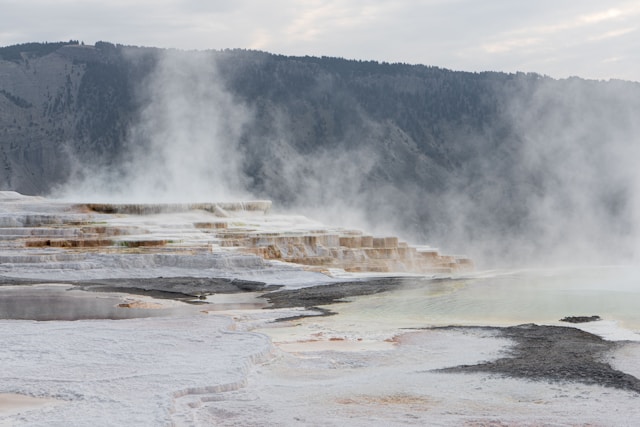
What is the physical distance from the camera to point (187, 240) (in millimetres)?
19766

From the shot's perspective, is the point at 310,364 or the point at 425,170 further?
the point at 425,170

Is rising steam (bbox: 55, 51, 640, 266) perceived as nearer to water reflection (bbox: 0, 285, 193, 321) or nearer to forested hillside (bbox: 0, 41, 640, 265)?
forested hillside (bbox: 0, 41, 640, 265)

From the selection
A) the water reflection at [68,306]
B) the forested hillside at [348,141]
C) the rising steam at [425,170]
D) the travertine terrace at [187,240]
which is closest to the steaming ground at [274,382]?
the water reflection at [68,306]

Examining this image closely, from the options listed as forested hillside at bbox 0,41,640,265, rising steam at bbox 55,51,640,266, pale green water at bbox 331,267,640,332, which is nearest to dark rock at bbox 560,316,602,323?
pale green water at bbox 331,267,640,332

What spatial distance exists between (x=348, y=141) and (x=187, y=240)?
174ft

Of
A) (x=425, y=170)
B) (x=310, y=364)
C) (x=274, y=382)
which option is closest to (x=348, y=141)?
(x=425, y=170)

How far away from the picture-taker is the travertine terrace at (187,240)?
59.2 feet

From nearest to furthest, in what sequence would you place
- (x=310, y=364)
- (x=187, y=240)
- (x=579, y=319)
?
1. (x=310, y=364)
2. (x=579, y=319)
3. (x=187, y=240)

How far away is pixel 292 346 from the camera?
29.0ft

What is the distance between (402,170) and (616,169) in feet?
59.3

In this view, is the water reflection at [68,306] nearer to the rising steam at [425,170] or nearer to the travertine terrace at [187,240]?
the travertine terrace at [187,240]

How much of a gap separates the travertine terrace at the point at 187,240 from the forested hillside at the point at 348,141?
2828 centimetres

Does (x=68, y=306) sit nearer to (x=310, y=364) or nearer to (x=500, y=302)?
(x=310, y=364)

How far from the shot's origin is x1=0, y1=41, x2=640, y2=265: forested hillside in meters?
61.4
